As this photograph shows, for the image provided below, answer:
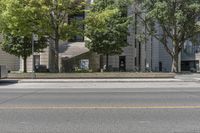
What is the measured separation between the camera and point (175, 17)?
1704 inches

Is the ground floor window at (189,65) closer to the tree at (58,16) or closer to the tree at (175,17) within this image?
the tree at (175,17)

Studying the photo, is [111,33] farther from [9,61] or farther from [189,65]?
[189,65]

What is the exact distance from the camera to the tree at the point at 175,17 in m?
43.3

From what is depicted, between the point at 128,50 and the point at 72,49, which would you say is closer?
the point at 72,49

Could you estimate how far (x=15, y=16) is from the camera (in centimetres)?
3700

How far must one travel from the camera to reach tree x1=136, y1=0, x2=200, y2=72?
4328cm

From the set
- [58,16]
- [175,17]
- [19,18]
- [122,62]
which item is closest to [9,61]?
[122,62]
